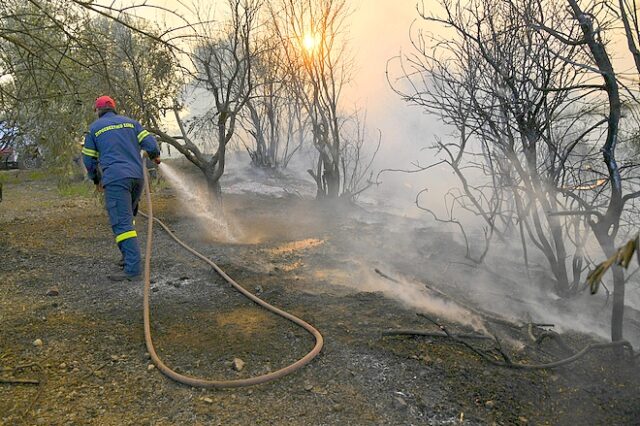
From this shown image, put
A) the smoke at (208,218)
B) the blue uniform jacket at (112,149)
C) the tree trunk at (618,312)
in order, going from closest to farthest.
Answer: the tree trunk at (618,312) < the blue uniform jacket at (112,149) < the smoke at (208,218)

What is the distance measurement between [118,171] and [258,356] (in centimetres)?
256

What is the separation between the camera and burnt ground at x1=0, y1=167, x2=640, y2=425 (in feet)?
8.64

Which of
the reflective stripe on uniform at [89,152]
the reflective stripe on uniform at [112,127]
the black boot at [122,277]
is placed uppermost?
the reflective stripe on uniform at [112,127]

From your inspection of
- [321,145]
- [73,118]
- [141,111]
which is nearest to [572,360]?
[73,118]

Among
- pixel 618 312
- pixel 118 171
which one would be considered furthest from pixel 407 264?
pixel 118 171

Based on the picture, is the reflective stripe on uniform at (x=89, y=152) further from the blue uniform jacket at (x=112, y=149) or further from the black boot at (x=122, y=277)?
the black boot at (x=122, y=277)

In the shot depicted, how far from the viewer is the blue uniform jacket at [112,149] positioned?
4.66 m

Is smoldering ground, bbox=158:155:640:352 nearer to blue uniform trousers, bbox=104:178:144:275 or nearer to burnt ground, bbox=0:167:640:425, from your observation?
burnt ground, bbox=0:167:640:425

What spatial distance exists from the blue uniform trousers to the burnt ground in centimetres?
27

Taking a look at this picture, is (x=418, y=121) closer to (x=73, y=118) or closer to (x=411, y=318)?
(x=73, y=118)

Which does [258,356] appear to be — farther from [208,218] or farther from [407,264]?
[208,218]

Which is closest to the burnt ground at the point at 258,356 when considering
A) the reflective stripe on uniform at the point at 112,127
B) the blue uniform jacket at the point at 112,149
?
the blue uniform jacket at the point at 112,149

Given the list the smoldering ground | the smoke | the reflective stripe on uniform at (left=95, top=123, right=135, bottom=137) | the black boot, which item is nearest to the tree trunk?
the smoldering ground

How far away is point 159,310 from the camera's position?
3949mm
